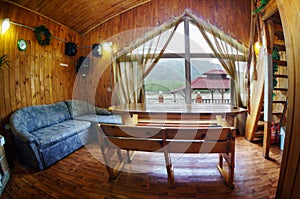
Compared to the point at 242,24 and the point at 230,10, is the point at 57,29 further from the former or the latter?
the point at 242,24

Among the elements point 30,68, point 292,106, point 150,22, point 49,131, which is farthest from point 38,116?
point 292,106

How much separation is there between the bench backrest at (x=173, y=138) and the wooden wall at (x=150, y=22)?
235 centimetres

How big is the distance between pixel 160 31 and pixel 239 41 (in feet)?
5.90

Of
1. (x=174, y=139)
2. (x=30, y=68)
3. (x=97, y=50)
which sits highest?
(x=97, y=50)

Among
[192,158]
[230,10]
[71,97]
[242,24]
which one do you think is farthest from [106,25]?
[192,158]

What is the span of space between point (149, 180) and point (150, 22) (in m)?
3.35

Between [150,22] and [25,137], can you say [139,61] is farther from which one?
[25,137]

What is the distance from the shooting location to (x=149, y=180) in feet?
5.94

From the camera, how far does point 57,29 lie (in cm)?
335

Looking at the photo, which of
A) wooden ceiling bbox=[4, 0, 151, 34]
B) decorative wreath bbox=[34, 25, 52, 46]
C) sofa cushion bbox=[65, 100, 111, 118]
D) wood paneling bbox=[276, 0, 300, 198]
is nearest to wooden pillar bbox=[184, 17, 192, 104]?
wooden ceiling bbox=[4, 0, 151, 34]

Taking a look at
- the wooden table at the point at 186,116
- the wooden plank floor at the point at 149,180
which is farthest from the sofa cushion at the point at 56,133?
the wooden table at the point at 186,116

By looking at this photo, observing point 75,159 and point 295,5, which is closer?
point 295,5

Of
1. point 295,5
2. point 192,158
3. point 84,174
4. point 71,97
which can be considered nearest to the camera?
point 295,5

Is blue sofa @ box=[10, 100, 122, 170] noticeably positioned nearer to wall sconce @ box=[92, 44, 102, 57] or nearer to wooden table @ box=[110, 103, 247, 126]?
Answer: wooden table @ box=[110, 103, 247, 126]
